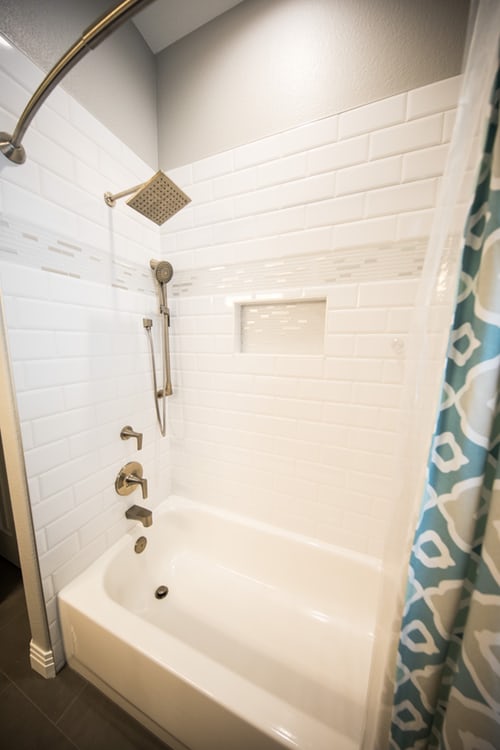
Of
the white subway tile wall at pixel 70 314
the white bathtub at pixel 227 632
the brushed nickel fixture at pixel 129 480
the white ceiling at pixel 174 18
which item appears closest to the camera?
the white bathtub at pixel 227 632

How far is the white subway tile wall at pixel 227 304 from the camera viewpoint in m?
0.82

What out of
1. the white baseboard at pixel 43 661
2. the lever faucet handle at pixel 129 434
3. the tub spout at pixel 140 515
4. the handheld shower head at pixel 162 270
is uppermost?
the handheld shower head at pixel 162 270

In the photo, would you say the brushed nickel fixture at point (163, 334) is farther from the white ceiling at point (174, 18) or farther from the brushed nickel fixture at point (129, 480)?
the white ceiling at point (174, 18)

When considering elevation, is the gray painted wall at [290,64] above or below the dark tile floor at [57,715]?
above

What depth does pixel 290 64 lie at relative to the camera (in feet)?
3.17

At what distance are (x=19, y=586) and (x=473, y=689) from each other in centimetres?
195

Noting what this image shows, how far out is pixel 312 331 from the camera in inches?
43.7

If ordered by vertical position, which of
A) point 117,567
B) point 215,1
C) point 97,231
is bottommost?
point 117,567

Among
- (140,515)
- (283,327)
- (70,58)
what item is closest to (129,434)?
(140,515)

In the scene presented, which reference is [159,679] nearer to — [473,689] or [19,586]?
[473,689]

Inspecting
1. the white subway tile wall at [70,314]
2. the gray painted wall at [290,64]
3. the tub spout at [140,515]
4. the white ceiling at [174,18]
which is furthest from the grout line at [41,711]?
the white ceiling at [174,18]

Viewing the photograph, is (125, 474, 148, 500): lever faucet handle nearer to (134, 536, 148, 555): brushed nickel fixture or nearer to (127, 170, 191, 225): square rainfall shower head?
(134, 536, 148, 555): brushed nickel fixture

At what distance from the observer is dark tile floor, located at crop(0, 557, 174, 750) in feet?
2.63

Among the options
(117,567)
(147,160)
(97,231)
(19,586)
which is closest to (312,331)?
(97,231)
